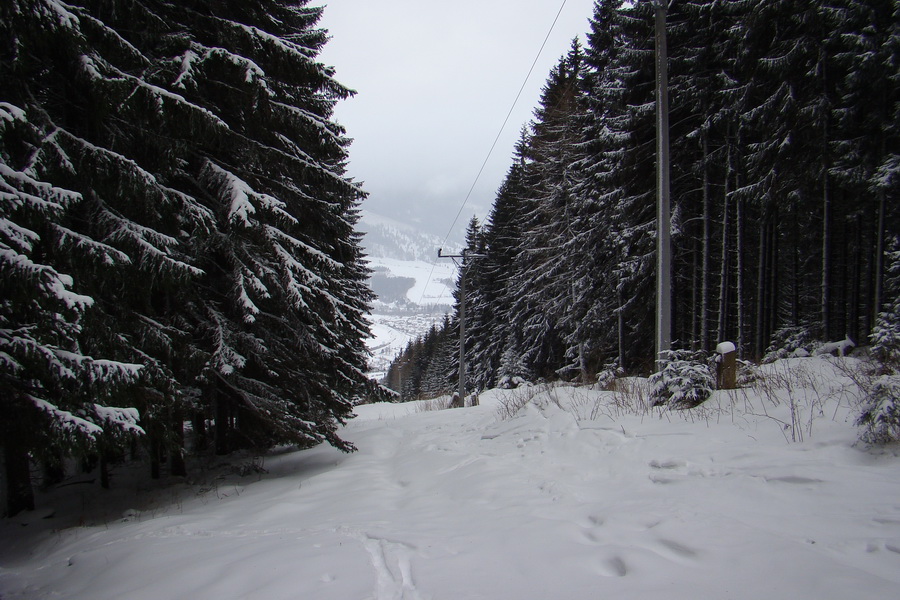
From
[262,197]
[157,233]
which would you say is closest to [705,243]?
[262,197]

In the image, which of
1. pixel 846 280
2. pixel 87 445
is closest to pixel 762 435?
pixel 87 445

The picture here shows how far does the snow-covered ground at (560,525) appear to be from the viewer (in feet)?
8.09

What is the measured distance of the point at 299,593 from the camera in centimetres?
265

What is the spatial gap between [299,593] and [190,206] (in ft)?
19.8

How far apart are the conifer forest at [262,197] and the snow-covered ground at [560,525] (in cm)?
127

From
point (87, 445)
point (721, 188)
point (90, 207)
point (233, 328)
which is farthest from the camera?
point (721, 188)

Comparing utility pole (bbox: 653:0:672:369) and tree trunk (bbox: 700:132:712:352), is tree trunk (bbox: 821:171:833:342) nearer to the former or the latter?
tree trunk (bbox: 700:132:712:352)

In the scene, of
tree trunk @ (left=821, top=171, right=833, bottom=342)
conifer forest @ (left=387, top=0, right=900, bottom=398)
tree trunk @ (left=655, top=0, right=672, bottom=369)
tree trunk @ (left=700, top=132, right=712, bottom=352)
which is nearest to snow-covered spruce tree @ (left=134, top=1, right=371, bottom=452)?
tree trunk @ (left=655, top=0, right=672, bottom=369)

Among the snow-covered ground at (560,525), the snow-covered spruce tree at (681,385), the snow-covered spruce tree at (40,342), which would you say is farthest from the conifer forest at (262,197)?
the snow-covered spruce tree at (681,385)

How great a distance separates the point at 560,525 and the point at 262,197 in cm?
629

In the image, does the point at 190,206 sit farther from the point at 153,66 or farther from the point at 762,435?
the point at 762,435

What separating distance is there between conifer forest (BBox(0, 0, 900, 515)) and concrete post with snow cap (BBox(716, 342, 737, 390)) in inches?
162

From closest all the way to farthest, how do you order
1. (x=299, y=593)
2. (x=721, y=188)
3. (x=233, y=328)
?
1. (x=299, y=593)
2. (x=233, y=328)
3. (x=721, y=188)

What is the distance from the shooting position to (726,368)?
22.5 ft
